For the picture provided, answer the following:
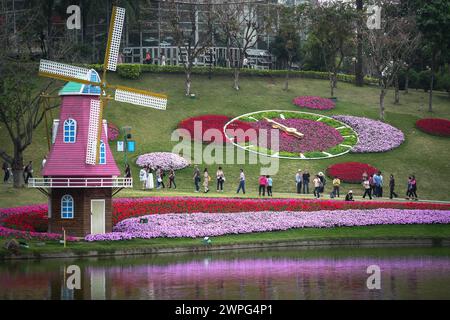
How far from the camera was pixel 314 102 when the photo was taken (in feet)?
270

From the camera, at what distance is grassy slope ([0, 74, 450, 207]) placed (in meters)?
67.0

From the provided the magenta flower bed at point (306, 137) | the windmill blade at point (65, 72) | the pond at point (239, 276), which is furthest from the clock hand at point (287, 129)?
the windmill blade at point (65, 72)

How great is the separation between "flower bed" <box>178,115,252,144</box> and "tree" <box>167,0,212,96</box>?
712 cm

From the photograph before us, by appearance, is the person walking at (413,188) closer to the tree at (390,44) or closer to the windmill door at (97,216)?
the tree at (390,44)

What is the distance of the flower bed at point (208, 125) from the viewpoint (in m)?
72.8

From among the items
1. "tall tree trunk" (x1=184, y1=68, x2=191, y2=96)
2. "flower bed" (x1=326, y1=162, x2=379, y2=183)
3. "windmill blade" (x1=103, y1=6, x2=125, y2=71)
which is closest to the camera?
"windmill blade" (x1=103, y1=6, x2=125, y2=71)

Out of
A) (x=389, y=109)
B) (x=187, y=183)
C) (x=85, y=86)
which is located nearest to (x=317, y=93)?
(x=389, y=109)

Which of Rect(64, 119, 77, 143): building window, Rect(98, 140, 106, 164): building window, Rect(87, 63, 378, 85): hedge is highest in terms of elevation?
Rect(87, 63, 378, 85): hedge

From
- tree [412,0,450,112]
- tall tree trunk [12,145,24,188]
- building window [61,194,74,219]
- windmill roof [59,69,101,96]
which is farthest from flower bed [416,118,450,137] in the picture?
building window [61,194,74,219]

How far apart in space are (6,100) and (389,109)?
37.0 m

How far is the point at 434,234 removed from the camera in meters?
53.8

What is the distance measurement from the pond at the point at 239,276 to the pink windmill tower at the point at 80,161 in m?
4.66

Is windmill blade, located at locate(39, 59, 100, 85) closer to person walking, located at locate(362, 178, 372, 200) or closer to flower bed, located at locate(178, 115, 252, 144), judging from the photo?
person walking, located at locate(362, 178, 372, 200)

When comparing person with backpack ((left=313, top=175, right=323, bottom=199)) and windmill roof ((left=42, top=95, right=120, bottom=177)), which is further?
person with backpack ((left=313, top=175, right=323, bottom=199))
